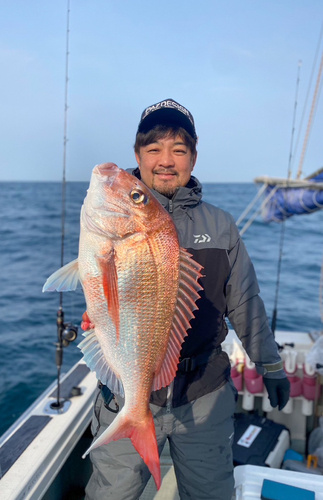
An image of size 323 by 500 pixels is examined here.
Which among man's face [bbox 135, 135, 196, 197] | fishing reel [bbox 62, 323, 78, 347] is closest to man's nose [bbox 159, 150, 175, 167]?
man's face [bbox 135, 135, 196, 197]

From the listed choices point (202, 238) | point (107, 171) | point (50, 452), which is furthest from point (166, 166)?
point (50, 452)

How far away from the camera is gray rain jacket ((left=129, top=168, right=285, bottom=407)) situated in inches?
86.4

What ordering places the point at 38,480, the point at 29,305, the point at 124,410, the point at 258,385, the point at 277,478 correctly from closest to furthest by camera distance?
the point at 124,410
the point at 38,480
the point at 277,478
the point at 258,385
the point at 29,305

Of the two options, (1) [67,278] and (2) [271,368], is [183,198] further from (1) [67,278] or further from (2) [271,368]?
(2) [271,368]

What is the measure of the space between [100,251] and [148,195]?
0.96 feet

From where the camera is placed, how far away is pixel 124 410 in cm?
168

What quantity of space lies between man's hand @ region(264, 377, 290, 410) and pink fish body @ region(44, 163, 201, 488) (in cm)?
99

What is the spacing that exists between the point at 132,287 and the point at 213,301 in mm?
821

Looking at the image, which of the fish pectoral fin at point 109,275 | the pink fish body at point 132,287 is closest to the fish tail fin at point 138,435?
the pink fish body at point 132,287

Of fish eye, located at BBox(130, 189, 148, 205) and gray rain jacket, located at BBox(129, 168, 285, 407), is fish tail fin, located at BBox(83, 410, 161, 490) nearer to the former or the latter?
gray rain jacket, located at BBox(129, 168, 285, 407)

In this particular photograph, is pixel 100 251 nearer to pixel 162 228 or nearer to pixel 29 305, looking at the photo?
pixel 162 228

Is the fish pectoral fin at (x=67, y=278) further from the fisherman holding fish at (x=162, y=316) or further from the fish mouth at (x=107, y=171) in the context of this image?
the fish mouth at (x=107, y=171)

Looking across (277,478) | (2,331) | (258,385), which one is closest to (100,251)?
(277,478)

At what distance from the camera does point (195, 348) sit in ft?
7.19
